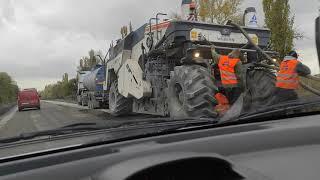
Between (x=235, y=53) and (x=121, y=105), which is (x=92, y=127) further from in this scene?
(x=121, y=105)

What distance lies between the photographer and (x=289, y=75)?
7988 mm

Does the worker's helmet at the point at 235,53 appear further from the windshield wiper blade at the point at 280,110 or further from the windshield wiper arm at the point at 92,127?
the windshield wiper blade at the point at 280,110

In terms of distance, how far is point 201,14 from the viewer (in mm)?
33344

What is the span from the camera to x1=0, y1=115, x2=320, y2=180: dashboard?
1969 millimetres

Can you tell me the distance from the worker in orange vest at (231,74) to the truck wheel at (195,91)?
266 millimetres

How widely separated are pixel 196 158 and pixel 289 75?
6225 millimetres

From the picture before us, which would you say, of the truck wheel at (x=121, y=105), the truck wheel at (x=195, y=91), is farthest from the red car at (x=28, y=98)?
the truck wheel at (x=195, y=91)

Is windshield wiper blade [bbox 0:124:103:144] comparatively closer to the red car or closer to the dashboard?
the dashboard

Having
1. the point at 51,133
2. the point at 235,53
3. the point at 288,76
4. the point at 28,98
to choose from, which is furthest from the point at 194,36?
the point at 28,98

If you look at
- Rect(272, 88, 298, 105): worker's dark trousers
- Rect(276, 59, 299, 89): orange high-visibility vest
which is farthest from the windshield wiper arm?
Rect(276, 59, 299, 89): orange high-visibility vest

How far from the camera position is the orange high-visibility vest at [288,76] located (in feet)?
25.5

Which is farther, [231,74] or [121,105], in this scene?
[121,105]

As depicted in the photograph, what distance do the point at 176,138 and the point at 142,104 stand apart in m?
10.8

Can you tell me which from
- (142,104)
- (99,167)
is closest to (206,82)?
(142,104)
